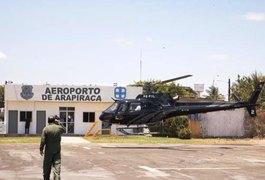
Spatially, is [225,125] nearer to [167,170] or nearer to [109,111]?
[109,111]

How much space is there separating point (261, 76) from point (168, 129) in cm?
1528

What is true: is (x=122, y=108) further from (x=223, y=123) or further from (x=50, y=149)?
(x=50, y=149)

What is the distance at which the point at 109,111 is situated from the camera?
28.6 m

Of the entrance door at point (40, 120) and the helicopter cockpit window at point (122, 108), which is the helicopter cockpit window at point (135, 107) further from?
the entrance door at point (40, 120)

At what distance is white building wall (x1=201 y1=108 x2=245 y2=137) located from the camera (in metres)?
41.5

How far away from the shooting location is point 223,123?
42.3 m

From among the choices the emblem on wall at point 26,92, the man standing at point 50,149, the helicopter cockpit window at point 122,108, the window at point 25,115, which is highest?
the emblem on wall at point 26,92

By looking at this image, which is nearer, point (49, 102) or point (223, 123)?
point (223, 123)

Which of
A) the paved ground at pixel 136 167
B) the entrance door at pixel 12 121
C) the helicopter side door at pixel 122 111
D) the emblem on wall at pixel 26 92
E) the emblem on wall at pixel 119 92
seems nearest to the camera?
the paved ground at pixel 136 167

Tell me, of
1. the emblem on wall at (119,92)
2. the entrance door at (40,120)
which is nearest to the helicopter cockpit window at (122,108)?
the emblem on wall at (119,92)

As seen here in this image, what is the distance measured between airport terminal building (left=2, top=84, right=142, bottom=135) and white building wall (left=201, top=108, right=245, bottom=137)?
22.7 ft

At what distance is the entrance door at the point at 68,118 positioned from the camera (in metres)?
42.9

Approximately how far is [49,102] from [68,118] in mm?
2343

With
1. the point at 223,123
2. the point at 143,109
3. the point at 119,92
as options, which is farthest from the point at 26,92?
the point at 223,123
